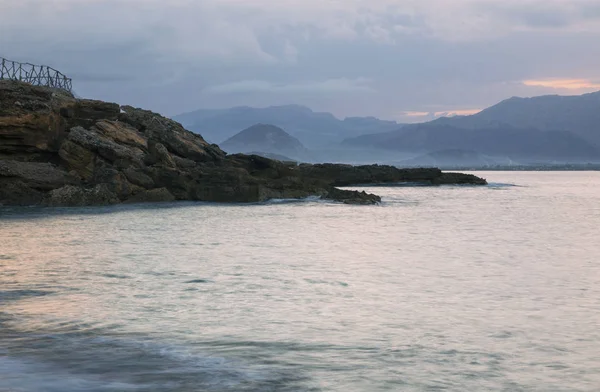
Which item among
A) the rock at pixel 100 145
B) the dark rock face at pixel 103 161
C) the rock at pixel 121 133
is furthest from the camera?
the rock at pixel 121 133

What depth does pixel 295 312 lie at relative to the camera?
13258mm

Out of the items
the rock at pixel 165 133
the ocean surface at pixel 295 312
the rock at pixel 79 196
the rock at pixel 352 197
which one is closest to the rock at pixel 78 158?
the rock at pixel 79 196

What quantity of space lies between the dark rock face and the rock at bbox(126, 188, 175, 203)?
0.07 metres

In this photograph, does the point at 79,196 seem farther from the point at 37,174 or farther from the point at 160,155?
the point at 160,155

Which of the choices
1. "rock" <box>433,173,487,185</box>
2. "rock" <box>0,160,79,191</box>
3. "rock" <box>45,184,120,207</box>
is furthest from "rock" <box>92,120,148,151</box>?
A: "rock" <box>433,173,487,185</box>

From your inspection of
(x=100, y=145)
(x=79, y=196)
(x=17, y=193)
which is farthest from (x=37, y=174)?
(x=100, y=145)

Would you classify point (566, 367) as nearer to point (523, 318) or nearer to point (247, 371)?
point (523, 318)

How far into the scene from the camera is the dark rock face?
43.9 metres

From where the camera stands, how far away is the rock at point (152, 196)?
1850 inches

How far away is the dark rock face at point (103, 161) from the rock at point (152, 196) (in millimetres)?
70

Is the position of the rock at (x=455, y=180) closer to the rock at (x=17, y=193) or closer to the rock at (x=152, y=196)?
the rock at (x=152, y=196)

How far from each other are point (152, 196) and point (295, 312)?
1417 inches

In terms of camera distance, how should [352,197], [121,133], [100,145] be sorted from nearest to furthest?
1. [100,145]
2. [121,133]
3. [352,197]

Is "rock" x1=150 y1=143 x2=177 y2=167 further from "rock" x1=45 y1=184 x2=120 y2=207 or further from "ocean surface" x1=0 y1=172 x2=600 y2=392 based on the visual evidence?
"ocean surface" x1=0 y1=172 x2=600 y2=392
